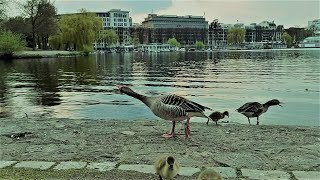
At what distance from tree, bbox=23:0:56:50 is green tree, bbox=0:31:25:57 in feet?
53.2

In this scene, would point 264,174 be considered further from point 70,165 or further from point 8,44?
point 8,44

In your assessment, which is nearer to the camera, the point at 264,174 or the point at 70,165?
→ the point at 264,174

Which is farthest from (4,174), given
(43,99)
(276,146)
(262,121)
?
(43,99)

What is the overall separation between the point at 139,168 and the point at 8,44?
77.1 metres

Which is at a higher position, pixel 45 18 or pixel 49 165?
pixel 45 18

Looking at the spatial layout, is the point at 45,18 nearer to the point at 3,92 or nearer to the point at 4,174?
the point at 3,92

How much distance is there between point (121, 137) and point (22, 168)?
277 centimetres

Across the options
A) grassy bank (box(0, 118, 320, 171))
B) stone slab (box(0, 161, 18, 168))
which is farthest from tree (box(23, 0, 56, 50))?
stone slab (box(0, 161, 18, 168))

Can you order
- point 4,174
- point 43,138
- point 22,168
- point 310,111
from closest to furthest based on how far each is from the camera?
point 4,174, point 22,168, point 43,138, point 310,111

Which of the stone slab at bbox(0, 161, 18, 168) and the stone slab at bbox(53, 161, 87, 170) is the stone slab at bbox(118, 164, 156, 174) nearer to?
the stone slab at bbox(53, 161, 87, 170)

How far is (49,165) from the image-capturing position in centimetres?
642

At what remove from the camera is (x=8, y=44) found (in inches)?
3039

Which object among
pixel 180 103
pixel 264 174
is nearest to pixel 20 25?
pixel 180 103

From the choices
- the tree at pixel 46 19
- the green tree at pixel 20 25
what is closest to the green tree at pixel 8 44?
the tree at pixel 46 19
